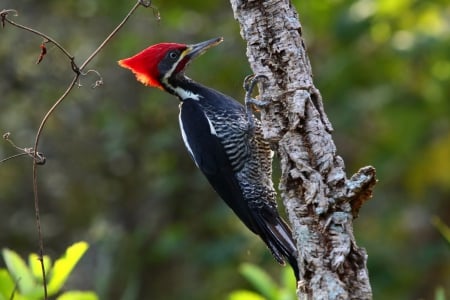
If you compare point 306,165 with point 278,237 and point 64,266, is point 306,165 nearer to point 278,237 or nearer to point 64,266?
point 64,266

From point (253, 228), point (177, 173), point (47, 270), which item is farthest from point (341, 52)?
point (47, 270)

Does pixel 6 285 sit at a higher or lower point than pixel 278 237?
lower

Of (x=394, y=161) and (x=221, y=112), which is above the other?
(x=394, y=161)

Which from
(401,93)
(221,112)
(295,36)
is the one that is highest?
(401,93)

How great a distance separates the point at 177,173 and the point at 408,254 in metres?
2.17

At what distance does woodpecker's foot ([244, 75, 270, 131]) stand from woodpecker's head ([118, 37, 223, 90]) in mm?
422

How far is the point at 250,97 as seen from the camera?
3850 millimetres

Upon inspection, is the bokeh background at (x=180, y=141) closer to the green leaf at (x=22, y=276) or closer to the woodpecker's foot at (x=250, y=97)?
the woodpecker's foot at (x=250, y=97)

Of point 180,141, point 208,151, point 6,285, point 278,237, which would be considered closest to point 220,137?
point 208,151

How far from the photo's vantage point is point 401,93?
758cm

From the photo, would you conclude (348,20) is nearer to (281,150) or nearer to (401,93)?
(401,93)

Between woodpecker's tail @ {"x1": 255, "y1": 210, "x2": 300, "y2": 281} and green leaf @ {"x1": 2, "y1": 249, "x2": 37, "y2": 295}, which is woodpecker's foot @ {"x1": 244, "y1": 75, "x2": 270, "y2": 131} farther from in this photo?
green leaf @ {"x1": 2, "y1": 249, "x2": 37, "y2": 295}

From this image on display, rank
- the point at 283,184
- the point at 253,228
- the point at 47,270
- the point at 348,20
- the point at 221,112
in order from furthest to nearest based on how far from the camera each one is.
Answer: the point at 348,20, the point at 221,112, the point at 253,228, the point at 47,270, the point at 283,184

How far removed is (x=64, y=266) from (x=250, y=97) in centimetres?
96
